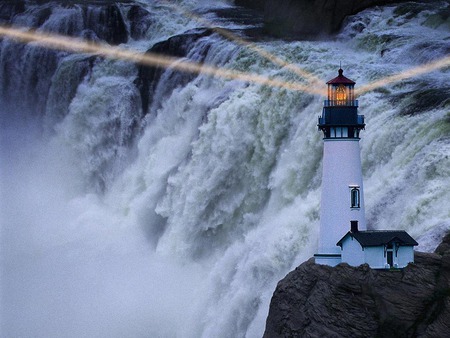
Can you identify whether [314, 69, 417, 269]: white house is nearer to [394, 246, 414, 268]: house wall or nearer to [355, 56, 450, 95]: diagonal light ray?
[394, 246, 414, 268]: house wall

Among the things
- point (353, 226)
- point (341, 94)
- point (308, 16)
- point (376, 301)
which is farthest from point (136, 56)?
point (376, 301)

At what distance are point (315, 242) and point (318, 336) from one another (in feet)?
23.2

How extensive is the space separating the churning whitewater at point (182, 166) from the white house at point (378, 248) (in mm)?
1320

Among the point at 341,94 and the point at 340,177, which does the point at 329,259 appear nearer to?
the point at 340,177

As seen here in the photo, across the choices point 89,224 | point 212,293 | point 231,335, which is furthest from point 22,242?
point 231,335

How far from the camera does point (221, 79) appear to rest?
56.7 meters

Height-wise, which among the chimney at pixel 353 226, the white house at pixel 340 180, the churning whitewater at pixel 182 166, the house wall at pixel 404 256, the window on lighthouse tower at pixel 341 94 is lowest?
the house wall at pixel 404 256

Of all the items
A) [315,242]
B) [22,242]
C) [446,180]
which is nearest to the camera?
[446,180]

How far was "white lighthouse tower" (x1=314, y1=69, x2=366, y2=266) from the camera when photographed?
32000 millimetres

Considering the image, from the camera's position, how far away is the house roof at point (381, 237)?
30.1 metres

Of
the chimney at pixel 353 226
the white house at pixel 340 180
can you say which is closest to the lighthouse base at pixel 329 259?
the white house at pixel 340 180

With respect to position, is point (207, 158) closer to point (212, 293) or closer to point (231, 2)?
point (212, 293)

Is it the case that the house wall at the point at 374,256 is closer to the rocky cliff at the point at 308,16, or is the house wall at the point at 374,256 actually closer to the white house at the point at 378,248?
the white house at the point at 378,248

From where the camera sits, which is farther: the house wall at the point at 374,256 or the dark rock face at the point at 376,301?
the house wall at the point at 374,256
